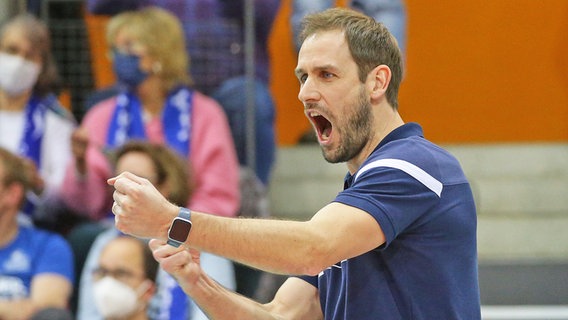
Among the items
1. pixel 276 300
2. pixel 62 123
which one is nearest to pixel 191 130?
pixel 62 123

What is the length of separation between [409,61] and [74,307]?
108 inches

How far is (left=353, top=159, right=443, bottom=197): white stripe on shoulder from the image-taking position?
7.50ft

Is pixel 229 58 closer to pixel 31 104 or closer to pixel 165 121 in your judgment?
pixel 165 121

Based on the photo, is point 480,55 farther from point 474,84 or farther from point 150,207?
point 150,207

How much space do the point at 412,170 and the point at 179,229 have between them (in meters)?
0.55

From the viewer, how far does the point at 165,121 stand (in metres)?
5.24

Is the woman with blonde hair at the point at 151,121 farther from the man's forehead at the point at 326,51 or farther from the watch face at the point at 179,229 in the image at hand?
the watch face at the point at 179,229

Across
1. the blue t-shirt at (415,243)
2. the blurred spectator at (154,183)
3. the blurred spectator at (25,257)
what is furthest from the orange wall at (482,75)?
the blue t-shirt at (415,243)

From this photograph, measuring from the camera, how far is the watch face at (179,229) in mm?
2104

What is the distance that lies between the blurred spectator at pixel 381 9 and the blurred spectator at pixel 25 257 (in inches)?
65.2

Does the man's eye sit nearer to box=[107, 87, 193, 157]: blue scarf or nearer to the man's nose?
the man's nose

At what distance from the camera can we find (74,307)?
493cm

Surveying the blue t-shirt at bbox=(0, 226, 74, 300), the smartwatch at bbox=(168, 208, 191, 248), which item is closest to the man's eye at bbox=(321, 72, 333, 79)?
the smartwatch at bbox=(168, 208, 191, 248)

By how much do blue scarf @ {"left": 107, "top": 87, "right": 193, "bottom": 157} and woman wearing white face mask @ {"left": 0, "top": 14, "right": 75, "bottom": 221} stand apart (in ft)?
0.87
